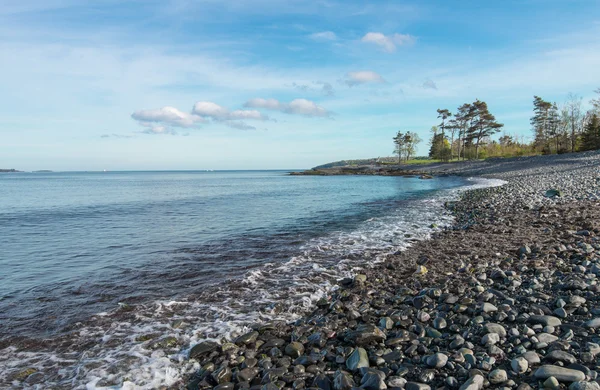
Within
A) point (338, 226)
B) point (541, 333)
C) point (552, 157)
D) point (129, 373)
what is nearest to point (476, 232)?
point (338, 226)

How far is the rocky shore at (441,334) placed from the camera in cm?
421

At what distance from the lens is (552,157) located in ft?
188

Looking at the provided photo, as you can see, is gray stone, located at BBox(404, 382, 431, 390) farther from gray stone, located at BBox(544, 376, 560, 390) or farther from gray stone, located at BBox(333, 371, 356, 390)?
gray stone, located at BBox(544, 376, 560, 390)

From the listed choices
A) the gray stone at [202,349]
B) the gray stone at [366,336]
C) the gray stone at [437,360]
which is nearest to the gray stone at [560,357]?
the gray stone at [437,360]

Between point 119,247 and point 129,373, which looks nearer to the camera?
point 129,373

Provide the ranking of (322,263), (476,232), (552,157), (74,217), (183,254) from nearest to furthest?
(322,263)
(183,254)
(476,232)
(74,217)
(552,157)

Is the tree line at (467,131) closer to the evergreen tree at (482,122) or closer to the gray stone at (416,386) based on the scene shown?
the evergreen tree at (482,122)

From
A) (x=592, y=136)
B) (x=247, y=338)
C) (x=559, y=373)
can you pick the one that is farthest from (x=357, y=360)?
(x=592, y=136)

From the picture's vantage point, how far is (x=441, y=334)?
532cm

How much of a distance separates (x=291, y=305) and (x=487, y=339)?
3939 mm

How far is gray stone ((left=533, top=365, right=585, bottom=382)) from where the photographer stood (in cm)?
379

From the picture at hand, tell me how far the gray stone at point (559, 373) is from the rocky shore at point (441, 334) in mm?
12

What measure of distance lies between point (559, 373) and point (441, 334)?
164cm

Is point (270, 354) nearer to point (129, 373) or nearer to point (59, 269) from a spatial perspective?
point (129, 373)
